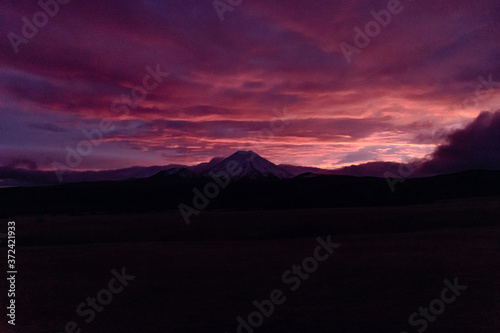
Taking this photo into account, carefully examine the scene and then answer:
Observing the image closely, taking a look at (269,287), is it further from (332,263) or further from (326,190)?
(326,190)

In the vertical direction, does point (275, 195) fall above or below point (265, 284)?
above

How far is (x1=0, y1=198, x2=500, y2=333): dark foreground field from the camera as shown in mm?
8930

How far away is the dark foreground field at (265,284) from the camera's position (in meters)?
8.93

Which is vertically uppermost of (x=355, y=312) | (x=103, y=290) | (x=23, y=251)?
(x=23, y=251)

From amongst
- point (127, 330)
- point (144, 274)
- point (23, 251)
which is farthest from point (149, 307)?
point (23, 251)

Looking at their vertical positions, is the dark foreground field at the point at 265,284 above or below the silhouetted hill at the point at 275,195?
below

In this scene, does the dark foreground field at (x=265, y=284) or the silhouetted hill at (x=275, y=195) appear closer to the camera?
the dark foreground field at (x=265, y=284)

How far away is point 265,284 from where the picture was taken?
39.2 feet

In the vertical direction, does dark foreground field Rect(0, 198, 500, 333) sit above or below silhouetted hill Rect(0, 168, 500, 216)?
below

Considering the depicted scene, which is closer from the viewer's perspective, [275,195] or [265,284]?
[265,284]

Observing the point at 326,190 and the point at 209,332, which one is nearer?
the point at 209,332

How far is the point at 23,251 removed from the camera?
19.1 meters

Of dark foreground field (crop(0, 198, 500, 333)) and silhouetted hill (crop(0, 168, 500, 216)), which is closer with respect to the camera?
dark foreground field (crop(0, 198, 500, 333))

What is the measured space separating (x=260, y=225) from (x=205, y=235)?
18.2 feet
